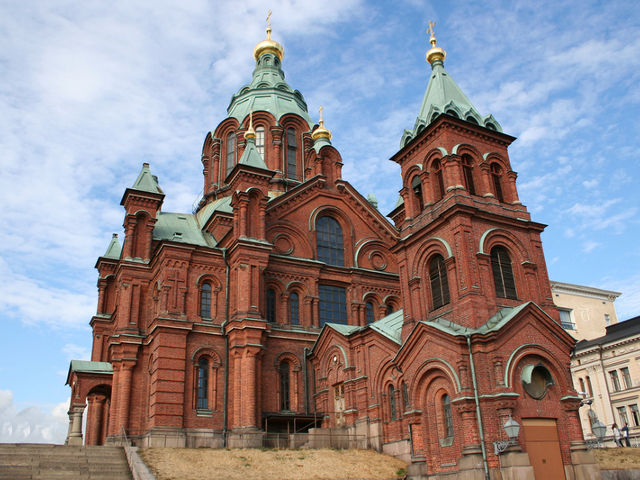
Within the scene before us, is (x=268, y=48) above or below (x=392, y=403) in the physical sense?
above

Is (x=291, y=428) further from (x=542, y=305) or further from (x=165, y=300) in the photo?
(x=542, y=305)

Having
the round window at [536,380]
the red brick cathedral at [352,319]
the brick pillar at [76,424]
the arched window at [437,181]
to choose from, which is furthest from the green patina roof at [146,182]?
the round window at [536,380]

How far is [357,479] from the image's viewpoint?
20391mm

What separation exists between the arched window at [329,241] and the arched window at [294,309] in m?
2.92

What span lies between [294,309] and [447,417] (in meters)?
12.2

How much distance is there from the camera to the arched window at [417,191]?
26172 millimetres

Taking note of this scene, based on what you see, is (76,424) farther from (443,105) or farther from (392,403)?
(443,105)

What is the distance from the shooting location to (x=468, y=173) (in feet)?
81.7

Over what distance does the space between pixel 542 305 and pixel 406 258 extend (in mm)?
5619

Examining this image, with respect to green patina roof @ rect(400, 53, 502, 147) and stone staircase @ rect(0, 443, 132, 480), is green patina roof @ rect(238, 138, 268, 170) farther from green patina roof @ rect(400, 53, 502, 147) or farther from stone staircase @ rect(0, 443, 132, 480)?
stone staircase @ rect(0, 443, 132, 480)

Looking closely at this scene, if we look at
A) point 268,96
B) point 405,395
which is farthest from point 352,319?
point 268,96

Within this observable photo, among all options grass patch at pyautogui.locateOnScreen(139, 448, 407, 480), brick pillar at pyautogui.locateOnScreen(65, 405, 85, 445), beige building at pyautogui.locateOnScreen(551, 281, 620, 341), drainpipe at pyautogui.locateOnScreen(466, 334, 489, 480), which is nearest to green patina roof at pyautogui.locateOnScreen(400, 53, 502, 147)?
drainpipe at pyautogui.locateOnScreen(466, 334, 489, 480)

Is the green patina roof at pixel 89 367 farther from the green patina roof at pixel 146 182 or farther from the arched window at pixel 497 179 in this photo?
the arched window at pixel 497 179

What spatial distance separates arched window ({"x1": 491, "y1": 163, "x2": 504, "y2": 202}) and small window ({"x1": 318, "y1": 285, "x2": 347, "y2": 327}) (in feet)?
37.2
